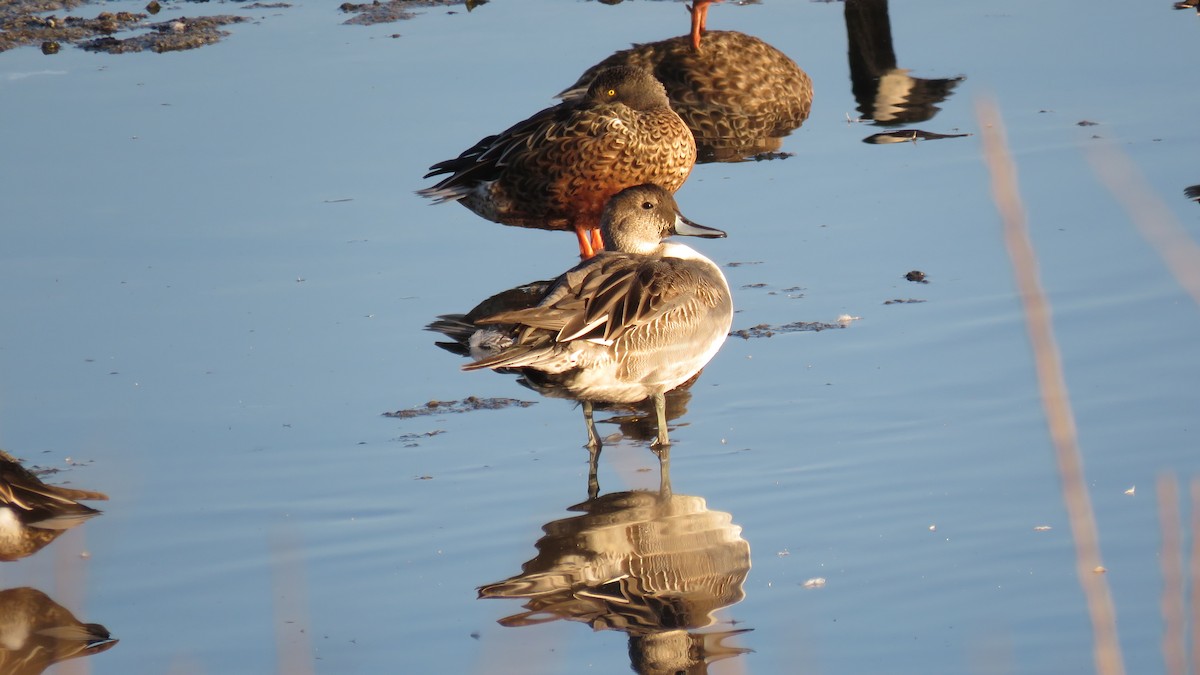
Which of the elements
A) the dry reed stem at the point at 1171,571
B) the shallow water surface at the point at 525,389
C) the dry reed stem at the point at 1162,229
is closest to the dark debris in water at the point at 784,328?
the shallow water surface at the point at 525,389

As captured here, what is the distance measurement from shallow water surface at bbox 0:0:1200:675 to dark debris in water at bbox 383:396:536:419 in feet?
0.15

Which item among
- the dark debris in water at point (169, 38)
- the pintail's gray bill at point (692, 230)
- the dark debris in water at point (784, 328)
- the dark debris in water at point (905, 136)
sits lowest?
the dark debris in water at point (784, 328)

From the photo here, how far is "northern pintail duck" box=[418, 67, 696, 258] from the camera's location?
798 cm

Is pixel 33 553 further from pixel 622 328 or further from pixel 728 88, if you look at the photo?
pixel 728 88

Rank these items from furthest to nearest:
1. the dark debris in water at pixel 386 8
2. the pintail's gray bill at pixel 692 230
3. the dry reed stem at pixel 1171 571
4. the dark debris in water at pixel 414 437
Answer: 1. the dark debris in water at pixel 386 8
2. the pintail's gray bill at pixel 692 230
3. the dark debris in water at pixel 414 437
4. the dry reed stem at pixel 1171 571

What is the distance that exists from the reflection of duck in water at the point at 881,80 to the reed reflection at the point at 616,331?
379 centimetres

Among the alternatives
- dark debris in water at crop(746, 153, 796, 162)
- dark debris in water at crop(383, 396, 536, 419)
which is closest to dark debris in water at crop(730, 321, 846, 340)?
dark debris in water at crop(383, 396, 536, 419)

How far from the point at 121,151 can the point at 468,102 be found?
1.99m

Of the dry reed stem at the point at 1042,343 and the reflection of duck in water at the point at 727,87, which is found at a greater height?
the dry reed stem at the point at 1042,343

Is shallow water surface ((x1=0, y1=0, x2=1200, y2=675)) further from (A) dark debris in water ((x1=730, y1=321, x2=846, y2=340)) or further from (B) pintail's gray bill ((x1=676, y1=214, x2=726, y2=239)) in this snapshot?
(B) pintail's gray bill ((x1=676, y1=214, x2=726, y2=239))

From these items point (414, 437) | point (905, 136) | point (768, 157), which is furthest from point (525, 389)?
point (905, 136)

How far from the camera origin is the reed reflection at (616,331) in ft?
18.5

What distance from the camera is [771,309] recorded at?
276 inches

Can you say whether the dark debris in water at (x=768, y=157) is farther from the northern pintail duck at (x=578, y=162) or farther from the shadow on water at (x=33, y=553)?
the shadow on water at (x=33, y=553)
